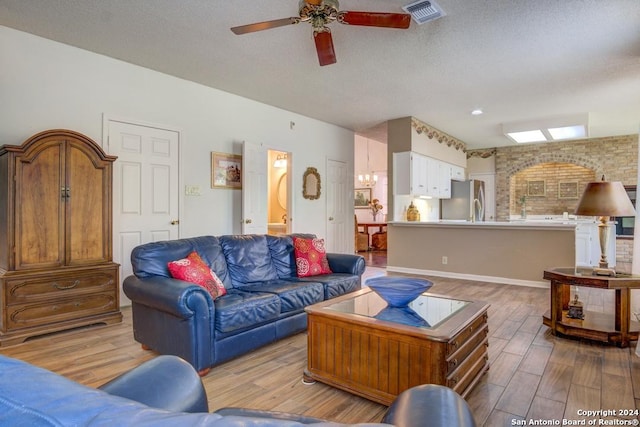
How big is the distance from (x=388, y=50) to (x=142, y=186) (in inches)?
123

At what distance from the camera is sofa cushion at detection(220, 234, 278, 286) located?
333cm

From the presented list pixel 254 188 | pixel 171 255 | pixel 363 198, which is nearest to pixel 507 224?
pixel 254 188

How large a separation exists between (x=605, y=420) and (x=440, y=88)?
161 inches

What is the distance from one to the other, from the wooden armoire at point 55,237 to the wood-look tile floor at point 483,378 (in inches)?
8.6

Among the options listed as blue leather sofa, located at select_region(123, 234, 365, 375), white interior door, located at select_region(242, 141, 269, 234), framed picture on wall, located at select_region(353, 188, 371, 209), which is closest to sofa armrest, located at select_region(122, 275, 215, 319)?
blue leather sofa, located at select_region(123, 234, 365, 375)

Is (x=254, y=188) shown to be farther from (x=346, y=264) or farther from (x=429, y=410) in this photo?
(x=429, y=410)

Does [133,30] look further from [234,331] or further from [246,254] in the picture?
[234,331]

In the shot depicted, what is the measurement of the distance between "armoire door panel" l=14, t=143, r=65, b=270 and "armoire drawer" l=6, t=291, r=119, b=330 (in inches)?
13.5

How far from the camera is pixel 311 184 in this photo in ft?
21.7

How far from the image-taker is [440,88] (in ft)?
16.1

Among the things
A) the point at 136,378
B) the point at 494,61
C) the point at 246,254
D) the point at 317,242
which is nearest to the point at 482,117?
the point at 494,61

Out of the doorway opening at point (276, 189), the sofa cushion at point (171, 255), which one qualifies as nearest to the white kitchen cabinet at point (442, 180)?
the doorway opening at point (276, 189)

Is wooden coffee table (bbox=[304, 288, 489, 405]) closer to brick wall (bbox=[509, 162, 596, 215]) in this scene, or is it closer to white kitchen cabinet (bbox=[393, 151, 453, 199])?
white kitchen cabinet (bbox=[393, 151, 453, 199])

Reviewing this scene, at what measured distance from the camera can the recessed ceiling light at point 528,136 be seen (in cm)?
718
